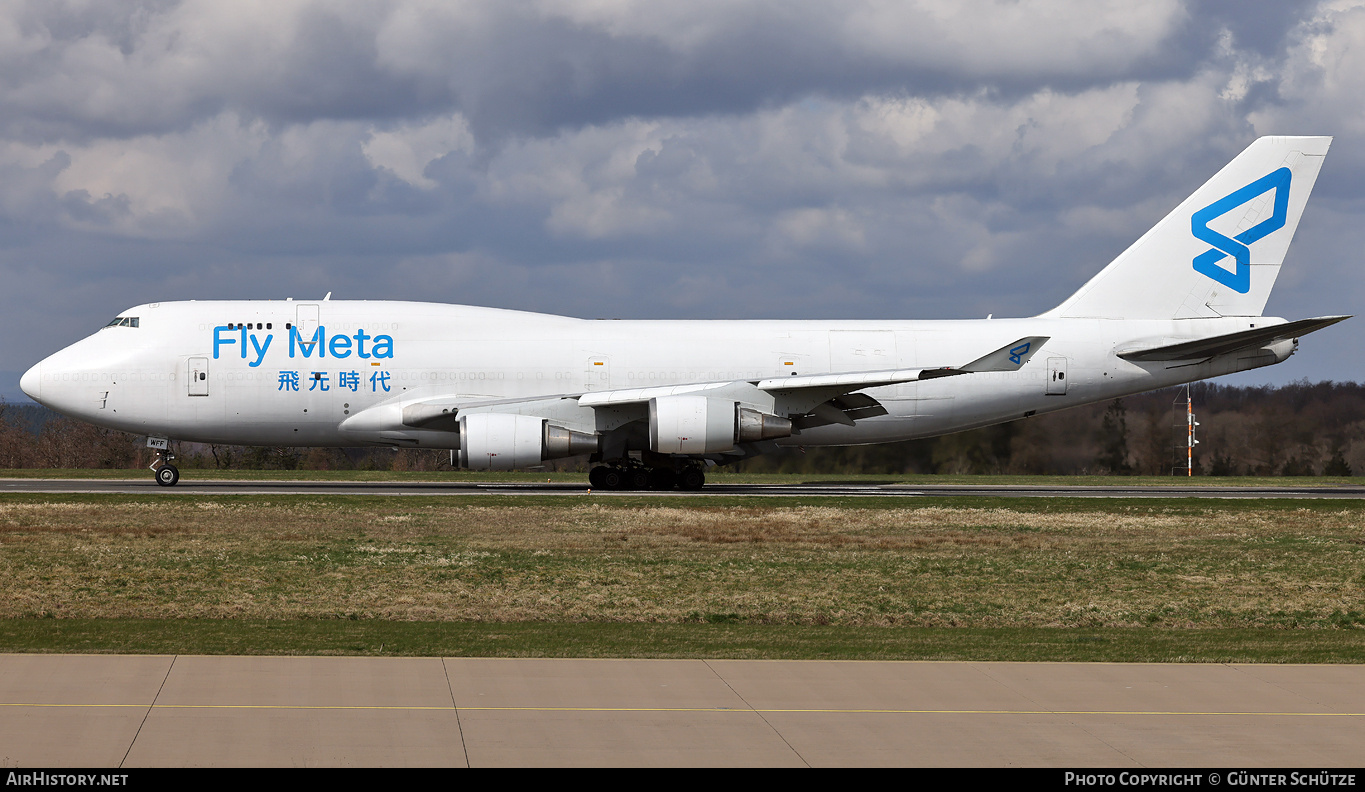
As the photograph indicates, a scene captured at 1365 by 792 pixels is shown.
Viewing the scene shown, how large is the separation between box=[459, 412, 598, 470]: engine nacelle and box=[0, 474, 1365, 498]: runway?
757 mm

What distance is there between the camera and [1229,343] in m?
31.1

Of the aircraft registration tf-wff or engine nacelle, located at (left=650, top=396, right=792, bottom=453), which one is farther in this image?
the aircraft registration tf-wff

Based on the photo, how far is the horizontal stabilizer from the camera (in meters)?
29.5

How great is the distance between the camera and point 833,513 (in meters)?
23.9

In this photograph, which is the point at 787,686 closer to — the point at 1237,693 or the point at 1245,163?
the point at 1237,693

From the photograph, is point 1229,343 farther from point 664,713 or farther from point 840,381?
point 664,713

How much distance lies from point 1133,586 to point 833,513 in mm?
9157

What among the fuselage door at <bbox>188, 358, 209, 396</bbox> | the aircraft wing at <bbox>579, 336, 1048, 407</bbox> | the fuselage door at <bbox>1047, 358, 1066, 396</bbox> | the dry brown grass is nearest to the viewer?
the dry brown grass

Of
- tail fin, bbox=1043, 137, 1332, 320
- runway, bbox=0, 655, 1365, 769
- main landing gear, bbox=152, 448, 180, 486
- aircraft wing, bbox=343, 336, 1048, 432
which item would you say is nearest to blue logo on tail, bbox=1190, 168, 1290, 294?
tail fin, bbox=1043, 137, 1332, 320

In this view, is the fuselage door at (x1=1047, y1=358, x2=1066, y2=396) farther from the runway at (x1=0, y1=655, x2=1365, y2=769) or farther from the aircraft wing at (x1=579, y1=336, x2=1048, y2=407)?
the runway at (x1=0, y1=655, x2=1365, y2=769)

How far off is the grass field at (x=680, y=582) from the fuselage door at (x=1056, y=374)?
8.80 metres

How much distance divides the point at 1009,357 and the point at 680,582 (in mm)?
16742

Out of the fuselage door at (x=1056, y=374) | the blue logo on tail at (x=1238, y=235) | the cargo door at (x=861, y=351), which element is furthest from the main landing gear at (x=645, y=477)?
the blue logo on tail at (x=1238, y=235)

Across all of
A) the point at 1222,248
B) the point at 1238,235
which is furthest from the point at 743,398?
the point at 1238,235
